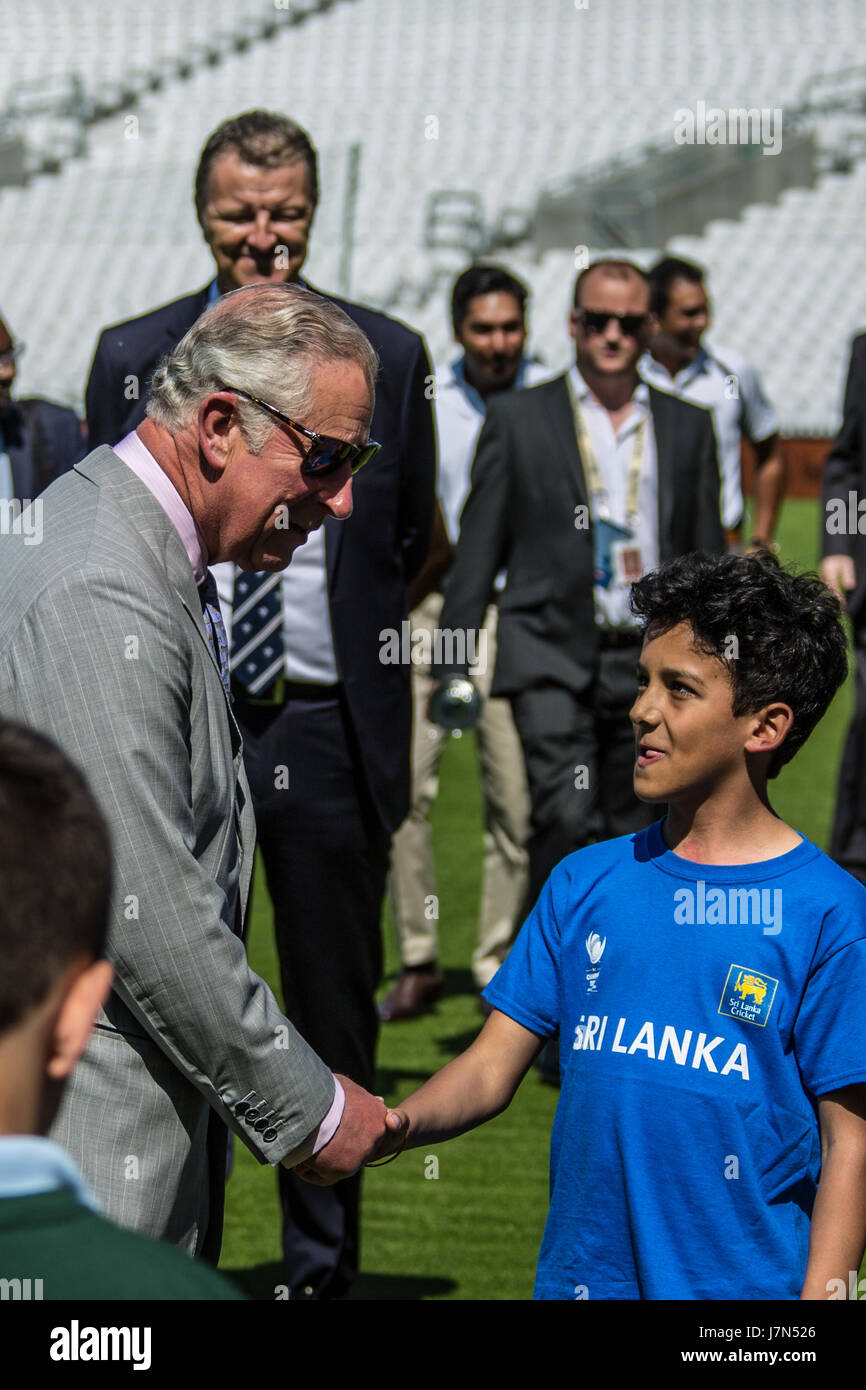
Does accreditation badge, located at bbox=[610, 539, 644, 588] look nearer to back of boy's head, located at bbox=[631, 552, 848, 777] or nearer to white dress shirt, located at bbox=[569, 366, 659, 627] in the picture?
white dress shirt, located at bbox=[569, 366, 659, 627]

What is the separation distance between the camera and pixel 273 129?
4.16 m

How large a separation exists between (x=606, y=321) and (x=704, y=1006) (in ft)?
12.2

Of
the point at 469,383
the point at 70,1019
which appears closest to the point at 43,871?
the point at 70,1019

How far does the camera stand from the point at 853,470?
6.90m

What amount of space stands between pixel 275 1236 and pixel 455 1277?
1.88ft

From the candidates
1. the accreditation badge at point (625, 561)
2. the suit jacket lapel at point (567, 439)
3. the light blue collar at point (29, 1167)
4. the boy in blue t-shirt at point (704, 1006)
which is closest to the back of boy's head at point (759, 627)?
the boy in blue t-shirt at point (704, 1006)

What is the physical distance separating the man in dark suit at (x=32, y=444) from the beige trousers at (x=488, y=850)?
4.51ft

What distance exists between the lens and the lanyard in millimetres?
5617

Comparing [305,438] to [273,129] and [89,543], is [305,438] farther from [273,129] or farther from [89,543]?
[273,129]

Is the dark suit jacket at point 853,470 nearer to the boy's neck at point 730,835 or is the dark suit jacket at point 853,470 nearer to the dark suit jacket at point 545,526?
the dark suit jacket at point 545,526

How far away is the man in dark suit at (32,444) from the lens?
21.5 feet

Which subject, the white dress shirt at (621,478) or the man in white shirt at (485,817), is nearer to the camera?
the white dress shirt at (621,478)

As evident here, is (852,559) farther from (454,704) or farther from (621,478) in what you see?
(454,704)
